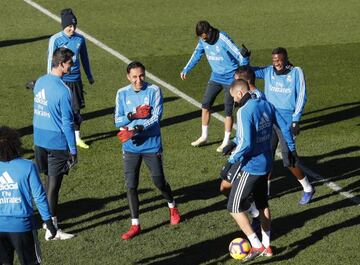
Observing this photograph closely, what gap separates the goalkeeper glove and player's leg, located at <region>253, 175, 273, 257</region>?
6.12ft

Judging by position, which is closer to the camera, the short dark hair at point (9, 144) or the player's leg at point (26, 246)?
the short dark hair at point (9, 144)

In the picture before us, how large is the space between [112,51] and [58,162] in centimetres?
1205

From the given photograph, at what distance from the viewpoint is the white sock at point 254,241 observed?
11070 mm

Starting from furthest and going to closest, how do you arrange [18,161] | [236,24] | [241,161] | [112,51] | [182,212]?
[236,24] → [112,51] → [182,212] → [241,161] → [18,161]

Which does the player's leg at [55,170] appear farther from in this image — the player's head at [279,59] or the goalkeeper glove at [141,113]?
the player's head at [279,59]

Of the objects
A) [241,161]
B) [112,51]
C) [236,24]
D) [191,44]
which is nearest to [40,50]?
[112,51]

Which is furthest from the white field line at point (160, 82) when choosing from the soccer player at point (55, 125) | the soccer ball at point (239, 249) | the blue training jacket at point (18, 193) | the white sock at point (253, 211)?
the blue training jacket at point (18, 193)

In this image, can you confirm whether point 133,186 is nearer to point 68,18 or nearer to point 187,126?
point 68,18

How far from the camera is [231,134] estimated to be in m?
16.9

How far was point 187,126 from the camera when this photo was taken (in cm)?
1756

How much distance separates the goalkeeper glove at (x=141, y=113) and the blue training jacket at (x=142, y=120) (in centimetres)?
9

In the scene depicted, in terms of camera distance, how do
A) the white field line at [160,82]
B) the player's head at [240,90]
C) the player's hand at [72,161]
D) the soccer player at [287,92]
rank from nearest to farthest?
the player's head at [240,90], the player's hand at [72,161], the soccer player at [287,92], the white field line at [160,82]

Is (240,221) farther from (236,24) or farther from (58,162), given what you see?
(236,24)

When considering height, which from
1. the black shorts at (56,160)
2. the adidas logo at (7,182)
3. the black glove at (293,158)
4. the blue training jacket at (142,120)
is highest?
the adidas logo at (7,182)
